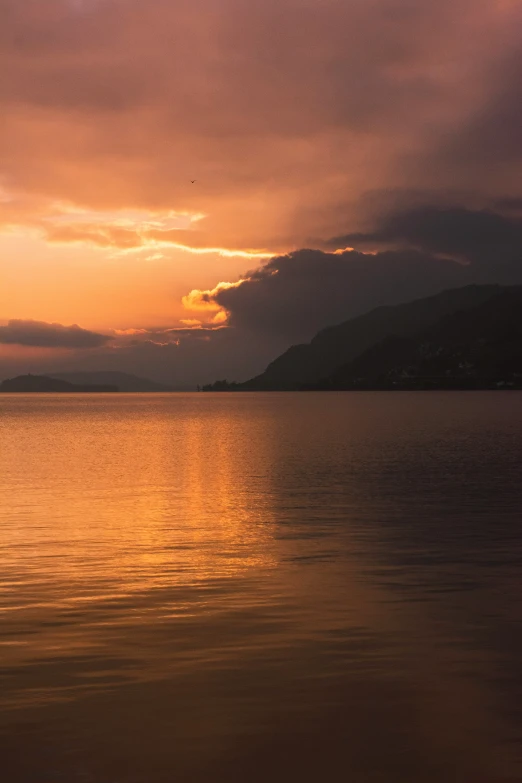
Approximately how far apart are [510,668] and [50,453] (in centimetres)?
7886

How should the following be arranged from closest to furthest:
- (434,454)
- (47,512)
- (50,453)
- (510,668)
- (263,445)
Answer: (510,668)
(47,512)
(434,454)
(50,453)
(263,445)

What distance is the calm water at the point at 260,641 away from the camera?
13336 millimetres

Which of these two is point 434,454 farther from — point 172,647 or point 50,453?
point 172,647

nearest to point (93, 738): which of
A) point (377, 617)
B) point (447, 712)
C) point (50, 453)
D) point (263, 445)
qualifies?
point (447, 712)

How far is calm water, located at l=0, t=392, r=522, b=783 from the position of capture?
13336 millimetres

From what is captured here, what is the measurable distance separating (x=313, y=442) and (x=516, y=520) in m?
65.9

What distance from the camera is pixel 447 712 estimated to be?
49.4 ft

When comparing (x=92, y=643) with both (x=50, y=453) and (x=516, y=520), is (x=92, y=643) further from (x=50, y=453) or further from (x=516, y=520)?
(x=50, y=453)

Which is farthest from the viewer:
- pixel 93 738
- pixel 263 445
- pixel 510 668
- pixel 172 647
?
pixel 263 445

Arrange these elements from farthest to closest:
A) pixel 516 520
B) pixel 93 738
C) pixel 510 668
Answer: pixel 516 520, pixel 510 668, pixel 93 738

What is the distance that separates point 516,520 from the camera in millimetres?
39719

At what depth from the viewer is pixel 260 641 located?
64.0 feet

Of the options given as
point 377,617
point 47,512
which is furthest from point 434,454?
point 377,617

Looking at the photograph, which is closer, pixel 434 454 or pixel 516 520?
pixel 516 520
